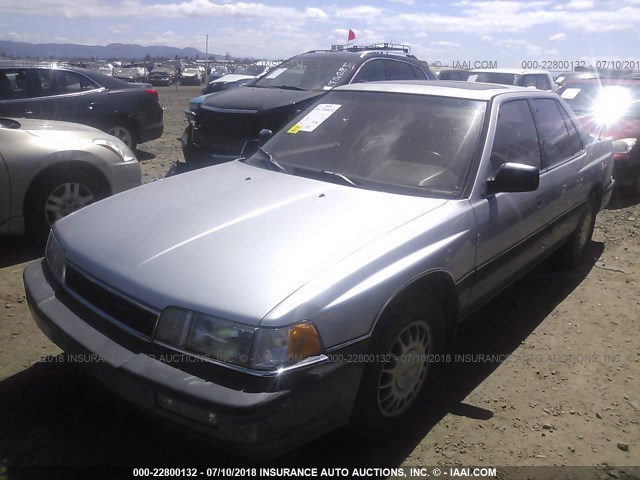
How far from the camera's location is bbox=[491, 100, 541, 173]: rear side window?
10.7 feet

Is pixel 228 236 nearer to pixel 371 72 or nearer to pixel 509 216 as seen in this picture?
pixel 509 216

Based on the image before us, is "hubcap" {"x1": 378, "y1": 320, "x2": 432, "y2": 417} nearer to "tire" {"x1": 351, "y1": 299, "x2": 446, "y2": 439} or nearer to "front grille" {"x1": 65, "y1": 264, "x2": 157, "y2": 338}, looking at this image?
"tire" {"x1": 351, "y1": 299, "x2": 446, "y2": 439}

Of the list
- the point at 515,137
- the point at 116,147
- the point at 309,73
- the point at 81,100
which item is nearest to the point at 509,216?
the point at 515,137

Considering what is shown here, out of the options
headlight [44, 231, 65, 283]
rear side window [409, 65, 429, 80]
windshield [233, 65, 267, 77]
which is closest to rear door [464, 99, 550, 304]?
headlight [44, 231, 65, 283]

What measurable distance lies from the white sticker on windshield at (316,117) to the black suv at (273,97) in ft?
6.60

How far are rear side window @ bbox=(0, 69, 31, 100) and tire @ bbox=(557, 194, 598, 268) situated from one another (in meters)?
6.79

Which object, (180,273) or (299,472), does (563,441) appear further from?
(180,273)

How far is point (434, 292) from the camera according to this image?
267 centimetres

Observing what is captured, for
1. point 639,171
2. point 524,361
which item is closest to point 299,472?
point 524,361

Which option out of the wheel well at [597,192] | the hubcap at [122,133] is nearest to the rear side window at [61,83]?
the hubcap at [122,133]

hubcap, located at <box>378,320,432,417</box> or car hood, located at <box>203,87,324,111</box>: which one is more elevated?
car hood, located at <box>203,87,324,111</box>

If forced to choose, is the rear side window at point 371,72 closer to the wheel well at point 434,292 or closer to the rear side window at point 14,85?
the rear side window at point 14,85

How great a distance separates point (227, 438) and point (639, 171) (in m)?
7.58

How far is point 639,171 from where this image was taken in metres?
7.54
